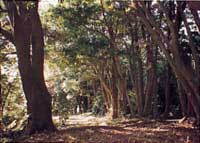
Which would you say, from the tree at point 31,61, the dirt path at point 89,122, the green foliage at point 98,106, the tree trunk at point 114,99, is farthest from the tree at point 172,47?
the green foliage at point 98,106

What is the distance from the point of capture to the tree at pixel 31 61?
41.9 ft

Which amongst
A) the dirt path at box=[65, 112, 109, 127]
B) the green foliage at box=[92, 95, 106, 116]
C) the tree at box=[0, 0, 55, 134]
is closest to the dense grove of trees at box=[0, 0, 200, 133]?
the tree at box=[0, 0, 55, 134]

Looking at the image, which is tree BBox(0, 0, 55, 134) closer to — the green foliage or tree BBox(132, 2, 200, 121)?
tree BBox(132, 2, 200, 121)

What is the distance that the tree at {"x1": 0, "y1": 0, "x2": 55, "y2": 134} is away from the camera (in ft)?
41.9

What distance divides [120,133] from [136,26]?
871cm

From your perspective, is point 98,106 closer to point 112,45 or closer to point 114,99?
point 114,99

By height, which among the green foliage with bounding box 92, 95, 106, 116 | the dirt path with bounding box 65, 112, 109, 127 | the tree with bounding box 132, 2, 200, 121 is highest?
the tree with bounding box 132, 2, 200, 121

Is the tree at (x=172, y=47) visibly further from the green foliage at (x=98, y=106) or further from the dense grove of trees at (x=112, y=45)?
the green foliage at (x=98, y=106)

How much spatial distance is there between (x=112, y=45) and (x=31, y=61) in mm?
5752

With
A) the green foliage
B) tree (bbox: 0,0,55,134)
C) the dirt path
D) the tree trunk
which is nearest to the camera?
tree (bbox: 0,0,55,134)

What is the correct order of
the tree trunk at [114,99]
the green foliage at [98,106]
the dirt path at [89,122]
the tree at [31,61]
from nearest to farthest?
the tree at [31,61], the dirt path at [89,122], the tree trunk at [114,99], the green foliage at [98,106]

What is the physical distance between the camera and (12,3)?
43.1 feet

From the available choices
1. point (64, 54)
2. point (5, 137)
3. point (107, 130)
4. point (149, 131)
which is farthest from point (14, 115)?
point (149, 131)

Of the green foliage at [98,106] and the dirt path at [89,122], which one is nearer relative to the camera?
the dirt path at [89,122]
